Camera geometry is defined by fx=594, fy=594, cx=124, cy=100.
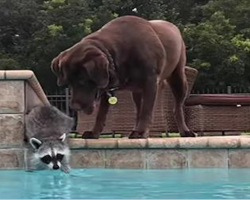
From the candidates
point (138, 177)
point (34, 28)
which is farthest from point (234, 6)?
point (138, 177)

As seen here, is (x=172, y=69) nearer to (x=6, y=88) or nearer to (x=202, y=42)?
(x=6, y=88)

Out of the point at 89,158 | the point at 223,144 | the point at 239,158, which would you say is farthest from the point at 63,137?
the point at 239,158

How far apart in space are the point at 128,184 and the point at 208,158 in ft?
3.65

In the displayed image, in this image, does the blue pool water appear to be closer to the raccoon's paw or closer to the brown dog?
the raccoon's paw

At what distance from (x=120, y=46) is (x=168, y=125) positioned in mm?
1857

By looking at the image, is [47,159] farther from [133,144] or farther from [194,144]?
[194,144]

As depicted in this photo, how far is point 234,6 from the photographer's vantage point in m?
19.2

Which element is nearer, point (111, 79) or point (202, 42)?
point (111, 79)

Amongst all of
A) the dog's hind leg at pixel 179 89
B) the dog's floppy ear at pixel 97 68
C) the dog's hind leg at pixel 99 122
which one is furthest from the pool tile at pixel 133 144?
the dog's hind leg at pixel 179 89

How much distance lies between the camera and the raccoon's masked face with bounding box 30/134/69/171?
12.6ft

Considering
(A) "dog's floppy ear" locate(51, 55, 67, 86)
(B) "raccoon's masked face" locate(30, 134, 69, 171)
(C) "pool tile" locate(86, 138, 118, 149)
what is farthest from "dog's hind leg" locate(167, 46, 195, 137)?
(B) "raccoon's masked face" locate(30, 134, 69, 171)

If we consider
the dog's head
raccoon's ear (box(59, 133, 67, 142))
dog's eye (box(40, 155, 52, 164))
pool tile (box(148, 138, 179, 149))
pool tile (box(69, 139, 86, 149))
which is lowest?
dog's eye (box(40, 155, 52, 164))

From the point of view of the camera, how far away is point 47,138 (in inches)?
156

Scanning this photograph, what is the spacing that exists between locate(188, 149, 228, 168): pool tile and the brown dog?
0.52 metres
